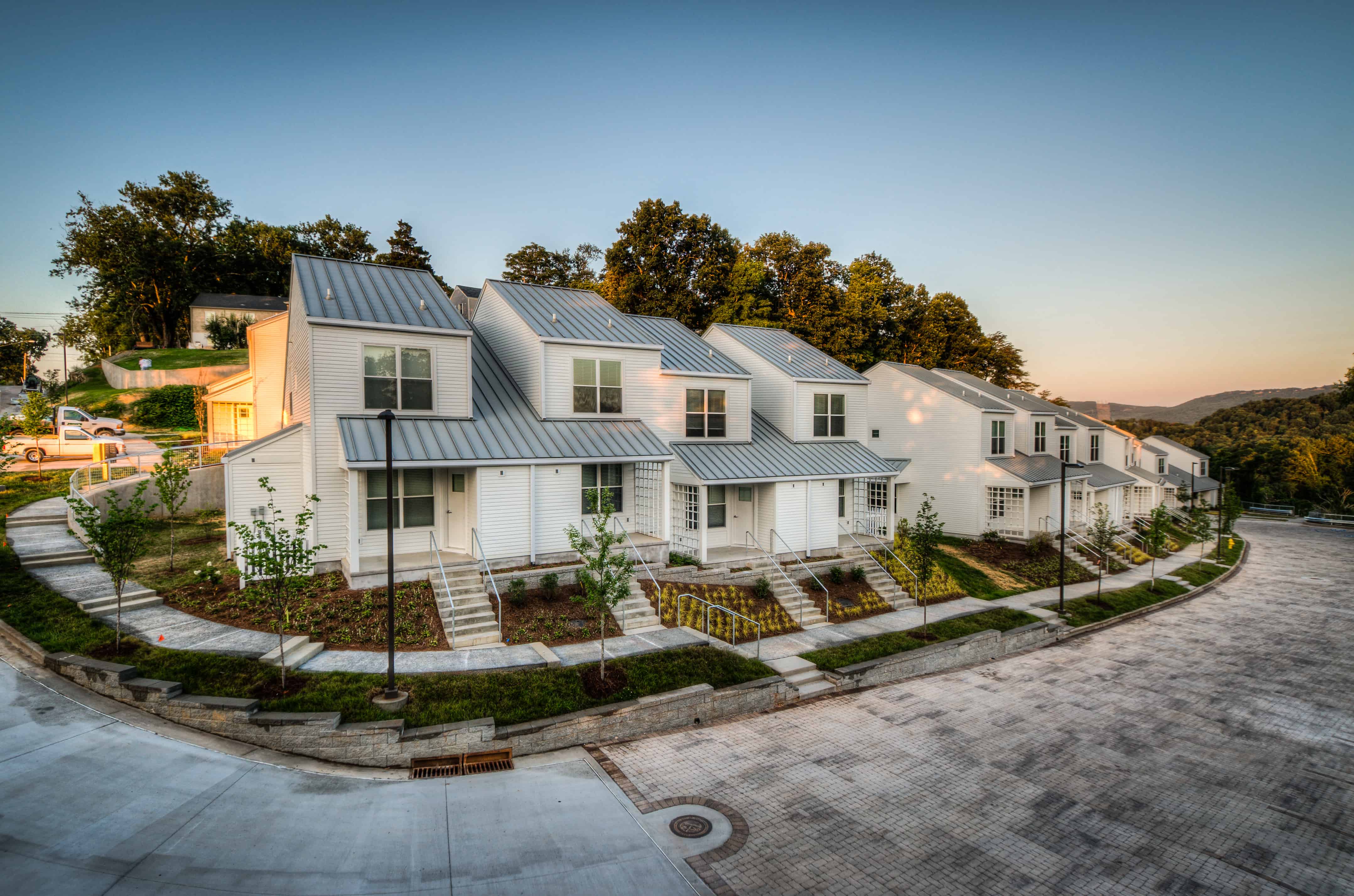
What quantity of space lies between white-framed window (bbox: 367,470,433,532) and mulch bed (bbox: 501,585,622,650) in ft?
11.0

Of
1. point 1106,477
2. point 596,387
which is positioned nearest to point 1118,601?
point 1106,477

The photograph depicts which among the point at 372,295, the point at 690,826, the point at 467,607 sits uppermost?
the point at 372,295

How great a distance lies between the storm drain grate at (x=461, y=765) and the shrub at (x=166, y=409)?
42836 mm

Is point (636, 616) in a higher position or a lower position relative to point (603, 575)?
lower

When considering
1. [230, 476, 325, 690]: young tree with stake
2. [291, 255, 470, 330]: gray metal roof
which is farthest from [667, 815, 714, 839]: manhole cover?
[291, 255, 470, 330]: gray metal roof

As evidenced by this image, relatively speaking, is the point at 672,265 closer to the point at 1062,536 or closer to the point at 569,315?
the point at 569,315

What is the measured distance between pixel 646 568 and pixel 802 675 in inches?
212

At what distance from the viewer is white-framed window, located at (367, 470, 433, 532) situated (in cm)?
1589

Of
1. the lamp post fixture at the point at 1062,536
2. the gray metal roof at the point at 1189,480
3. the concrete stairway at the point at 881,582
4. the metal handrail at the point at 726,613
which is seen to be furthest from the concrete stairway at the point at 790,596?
the gray metal roof at the point at 1189,480

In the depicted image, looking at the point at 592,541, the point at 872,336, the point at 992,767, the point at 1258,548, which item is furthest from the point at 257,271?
the point at 1258,548

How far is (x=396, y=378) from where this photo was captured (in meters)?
16.4

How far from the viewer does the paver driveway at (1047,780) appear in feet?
24.5

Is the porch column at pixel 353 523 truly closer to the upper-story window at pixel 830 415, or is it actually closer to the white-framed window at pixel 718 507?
the white-framed window at pixel 718 507

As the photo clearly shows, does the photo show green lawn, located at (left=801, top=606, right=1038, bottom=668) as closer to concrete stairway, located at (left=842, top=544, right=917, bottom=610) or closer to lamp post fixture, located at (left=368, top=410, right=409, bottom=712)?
concrete stairway, located at (left=842, top=544, right=917, bottom=610)
